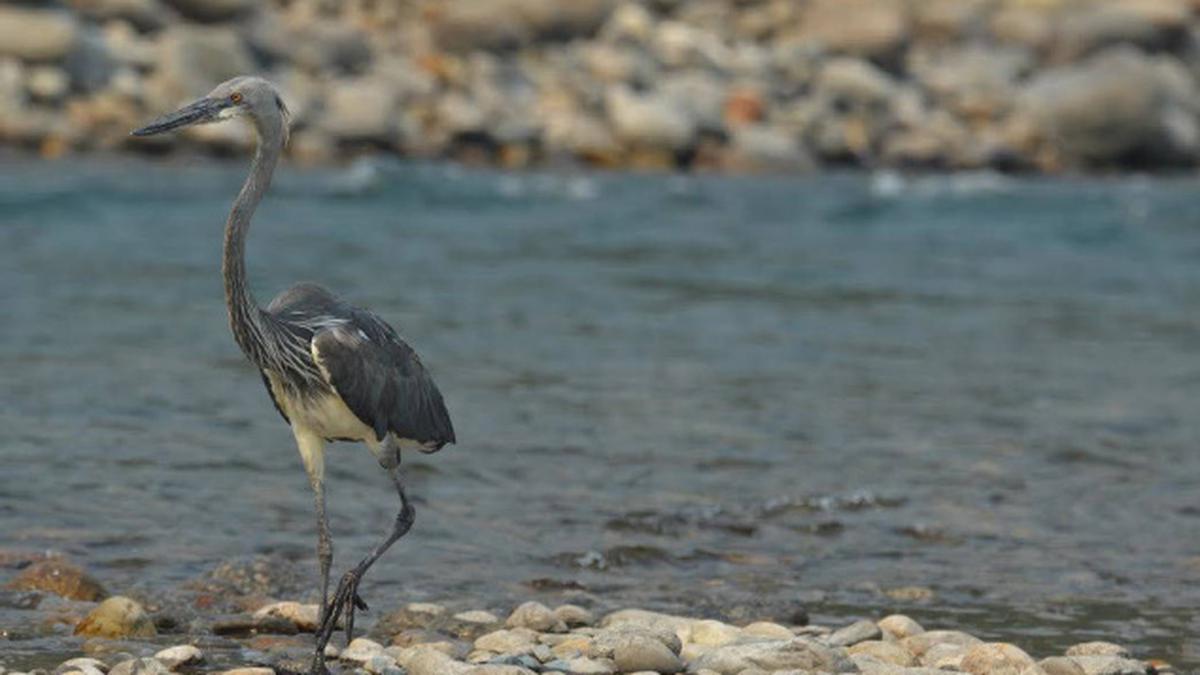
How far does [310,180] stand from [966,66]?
15.6 m

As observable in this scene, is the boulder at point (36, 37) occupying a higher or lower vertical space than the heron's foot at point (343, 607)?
higher

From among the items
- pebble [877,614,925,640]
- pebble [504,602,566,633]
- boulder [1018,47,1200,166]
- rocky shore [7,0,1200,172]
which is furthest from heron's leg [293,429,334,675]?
boulder [1018,47,1200,166]

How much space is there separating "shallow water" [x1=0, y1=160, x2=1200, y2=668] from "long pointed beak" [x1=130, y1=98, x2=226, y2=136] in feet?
5.45

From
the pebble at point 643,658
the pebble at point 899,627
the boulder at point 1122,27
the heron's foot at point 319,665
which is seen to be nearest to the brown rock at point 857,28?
the boulder at point 1122,27

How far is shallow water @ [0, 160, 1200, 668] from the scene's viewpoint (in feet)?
26.1

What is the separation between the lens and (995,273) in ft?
62.3

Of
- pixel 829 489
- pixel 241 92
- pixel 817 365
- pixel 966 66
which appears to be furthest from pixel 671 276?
pixel 966 66

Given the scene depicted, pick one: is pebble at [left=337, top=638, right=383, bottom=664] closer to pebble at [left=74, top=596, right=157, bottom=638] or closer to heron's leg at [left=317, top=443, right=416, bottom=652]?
heron's leg at [left=317, top=443, right=416, bottom=652]

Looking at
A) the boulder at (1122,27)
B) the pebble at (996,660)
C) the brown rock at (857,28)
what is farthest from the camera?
the boulder at (1122,27)

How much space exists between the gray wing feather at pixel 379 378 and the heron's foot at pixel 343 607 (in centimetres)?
44

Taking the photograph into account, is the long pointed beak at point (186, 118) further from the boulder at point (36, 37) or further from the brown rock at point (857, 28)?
the brown rock at point (857, 28)

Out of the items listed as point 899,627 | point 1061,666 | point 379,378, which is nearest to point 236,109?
point 379,378

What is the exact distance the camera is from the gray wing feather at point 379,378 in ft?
20.1

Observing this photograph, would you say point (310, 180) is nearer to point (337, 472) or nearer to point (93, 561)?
point (337, 472)
